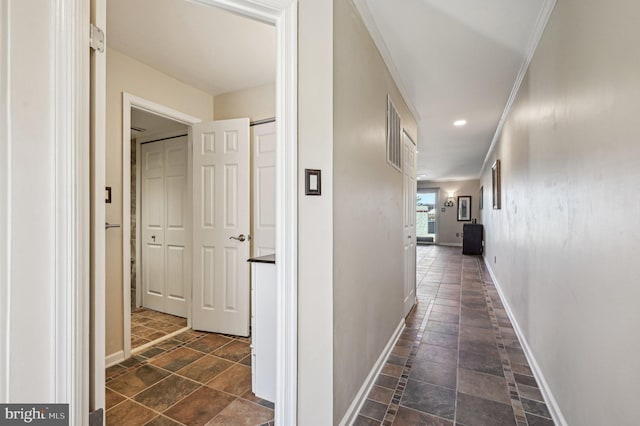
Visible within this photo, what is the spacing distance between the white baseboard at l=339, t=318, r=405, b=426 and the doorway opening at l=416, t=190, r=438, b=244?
10.2 meters

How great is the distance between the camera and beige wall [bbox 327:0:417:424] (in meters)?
1.47

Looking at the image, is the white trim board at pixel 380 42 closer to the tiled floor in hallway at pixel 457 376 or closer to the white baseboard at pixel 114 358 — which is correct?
the tiled floor in hallway at pixel 457 376

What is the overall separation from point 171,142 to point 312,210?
300cm

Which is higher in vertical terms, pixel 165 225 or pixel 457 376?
pixel 165 225

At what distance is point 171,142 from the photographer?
11.6 ft

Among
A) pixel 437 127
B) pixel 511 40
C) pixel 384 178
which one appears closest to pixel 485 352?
pixel 384 178

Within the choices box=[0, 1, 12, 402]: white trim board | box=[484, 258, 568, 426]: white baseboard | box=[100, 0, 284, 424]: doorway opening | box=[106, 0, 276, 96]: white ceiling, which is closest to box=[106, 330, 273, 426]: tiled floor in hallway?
box=[100, 0, 284, 424]: doorway opening

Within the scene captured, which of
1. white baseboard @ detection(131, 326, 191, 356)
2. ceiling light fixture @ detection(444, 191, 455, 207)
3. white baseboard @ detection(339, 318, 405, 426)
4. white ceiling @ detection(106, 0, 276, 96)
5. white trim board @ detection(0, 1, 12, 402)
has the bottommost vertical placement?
white baseboard @ detection(131, 326, 191, 356)

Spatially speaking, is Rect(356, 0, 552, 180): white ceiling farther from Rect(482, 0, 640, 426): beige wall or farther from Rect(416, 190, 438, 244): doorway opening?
Rect(416, 190, 438, 244): doorway opening

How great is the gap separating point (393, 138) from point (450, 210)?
10.2m

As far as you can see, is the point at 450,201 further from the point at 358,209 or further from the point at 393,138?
the point at 358,209

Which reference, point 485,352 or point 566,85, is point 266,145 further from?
point 485,352

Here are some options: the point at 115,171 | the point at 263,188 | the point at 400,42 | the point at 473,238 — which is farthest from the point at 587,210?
the point at 473,238

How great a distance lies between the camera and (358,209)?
1751mm
